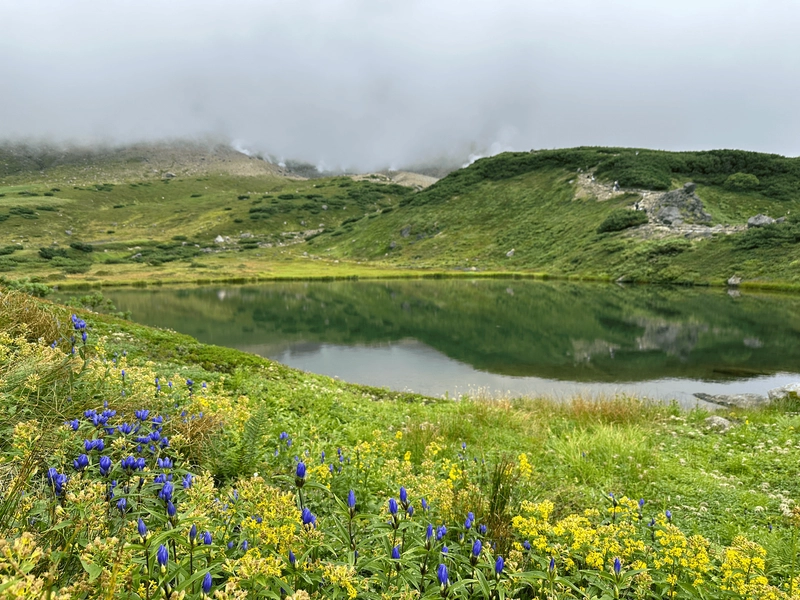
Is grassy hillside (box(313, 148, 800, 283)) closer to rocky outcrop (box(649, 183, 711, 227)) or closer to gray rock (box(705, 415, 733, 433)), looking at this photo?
rocky outcrop (box(649, 183, 711, 227))

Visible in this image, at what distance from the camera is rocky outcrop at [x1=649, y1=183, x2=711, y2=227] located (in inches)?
3521

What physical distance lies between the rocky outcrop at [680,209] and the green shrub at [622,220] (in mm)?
3163

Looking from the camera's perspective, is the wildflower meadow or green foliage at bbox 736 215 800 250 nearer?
the wildflower meadow

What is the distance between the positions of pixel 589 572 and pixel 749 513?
501 centimetres

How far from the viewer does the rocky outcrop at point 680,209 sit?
89.4 meters

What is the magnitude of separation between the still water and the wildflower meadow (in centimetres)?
1140

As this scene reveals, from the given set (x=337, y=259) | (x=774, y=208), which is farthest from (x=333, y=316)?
(x=774, y=208)

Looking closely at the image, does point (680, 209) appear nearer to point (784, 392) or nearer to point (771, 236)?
point (771, 236)

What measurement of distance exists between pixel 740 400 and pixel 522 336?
17.1 meters

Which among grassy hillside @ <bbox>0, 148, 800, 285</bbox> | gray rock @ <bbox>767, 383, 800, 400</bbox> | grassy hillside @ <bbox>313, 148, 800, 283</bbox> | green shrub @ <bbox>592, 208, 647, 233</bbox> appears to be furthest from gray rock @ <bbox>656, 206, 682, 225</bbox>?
gray rock @ <bbox>767, 383, 800, 400</bbox>

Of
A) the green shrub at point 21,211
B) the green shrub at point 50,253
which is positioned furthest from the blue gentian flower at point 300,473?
the green shrub at point 21,211

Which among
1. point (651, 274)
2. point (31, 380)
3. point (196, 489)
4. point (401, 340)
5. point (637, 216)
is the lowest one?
point (401, 340)

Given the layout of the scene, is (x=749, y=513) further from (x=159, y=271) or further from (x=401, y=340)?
(x=159, y=271)

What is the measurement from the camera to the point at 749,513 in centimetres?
670
